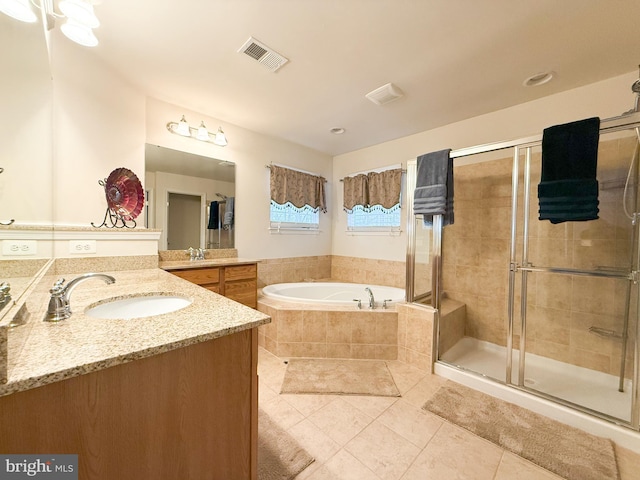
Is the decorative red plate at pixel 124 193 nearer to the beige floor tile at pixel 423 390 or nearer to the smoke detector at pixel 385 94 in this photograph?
the smoke detector at pixel 385 94

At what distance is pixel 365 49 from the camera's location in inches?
67.1

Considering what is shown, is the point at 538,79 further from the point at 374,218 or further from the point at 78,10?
the point at 78,10

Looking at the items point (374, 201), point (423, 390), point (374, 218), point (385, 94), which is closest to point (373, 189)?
point (374, 201)

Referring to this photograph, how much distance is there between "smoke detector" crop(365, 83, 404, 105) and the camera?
2.11m

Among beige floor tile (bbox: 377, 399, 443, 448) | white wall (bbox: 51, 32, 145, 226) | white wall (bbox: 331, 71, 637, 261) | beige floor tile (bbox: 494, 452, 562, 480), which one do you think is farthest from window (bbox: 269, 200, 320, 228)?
beige floor tile (bbox: 494, 452, 562, 480)

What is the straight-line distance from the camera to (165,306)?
1.22 metres

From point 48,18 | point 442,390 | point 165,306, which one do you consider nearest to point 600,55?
point 442,390

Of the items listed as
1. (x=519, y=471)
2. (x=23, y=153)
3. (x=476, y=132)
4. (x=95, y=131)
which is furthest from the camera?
(x=476, y=132)

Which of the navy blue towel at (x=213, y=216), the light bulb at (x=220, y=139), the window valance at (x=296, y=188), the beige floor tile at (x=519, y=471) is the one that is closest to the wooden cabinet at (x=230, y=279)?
the navy blue towel at (x=213, y=216)

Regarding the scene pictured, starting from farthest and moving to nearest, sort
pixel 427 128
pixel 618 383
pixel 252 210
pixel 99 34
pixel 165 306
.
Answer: pixel 252 210 < pixel 427 128 < pixel 618 383 < pixel 99 34 < pixel 165 306

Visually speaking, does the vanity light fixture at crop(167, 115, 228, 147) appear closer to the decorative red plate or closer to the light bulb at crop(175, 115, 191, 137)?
the light bulb at crop(175, 115, 191, 137)

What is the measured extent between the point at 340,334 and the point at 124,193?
2269mm

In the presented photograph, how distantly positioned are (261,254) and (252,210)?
22.8 inches

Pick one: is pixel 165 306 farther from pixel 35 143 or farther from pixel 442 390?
pixel 442 390
